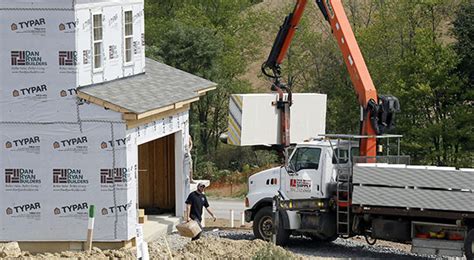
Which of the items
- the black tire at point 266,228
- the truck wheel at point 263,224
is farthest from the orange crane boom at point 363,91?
the truck wheel at point 263,224

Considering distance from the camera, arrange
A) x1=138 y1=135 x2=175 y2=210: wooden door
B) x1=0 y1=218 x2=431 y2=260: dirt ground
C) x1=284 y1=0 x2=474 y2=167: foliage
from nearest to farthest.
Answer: x1=0 y1=218 x2=431 y2=260: dirt ground → x1=138 y1=135 x2=175 y2=210: wooden door → x1=284 y1=0 x2=474 y2=167: foliage

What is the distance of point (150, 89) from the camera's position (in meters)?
27.9

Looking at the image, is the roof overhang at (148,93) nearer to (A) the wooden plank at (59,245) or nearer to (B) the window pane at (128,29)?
(B) the window pane at (128,29)

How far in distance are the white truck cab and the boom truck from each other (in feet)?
0.08

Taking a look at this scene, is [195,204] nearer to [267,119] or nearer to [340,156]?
[340,156]

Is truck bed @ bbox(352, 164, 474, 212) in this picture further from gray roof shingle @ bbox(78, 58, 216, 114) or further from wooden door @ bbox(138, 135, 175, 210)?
wooden door @ bbox(138, 135, 175, 210)

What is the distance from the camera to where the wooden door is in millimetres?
31094

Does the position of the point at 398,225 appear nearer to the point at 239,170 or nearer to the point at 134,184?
the point at 134,184

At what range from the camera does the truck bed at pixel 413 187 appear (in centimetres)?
2445

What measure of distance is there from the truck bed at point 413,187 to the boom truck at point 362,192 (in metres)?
0.02

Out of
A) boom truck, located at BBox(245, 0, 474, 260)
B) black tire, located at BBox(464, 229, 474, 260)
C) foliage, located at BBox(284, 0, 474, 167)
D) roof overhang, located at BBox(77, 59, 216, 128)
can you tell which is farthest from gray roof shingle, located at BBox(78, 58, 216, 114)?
foliage, located at BBox(284, 0, 474, 167)

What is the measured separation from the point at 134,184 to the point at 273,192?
13.5ft

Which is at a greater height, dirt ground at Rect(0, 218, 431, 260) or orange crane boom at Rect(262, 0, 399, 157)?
orange crane boom at Rect(262, 0, 399, 157)

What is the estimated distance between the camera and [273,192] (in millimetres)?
28391
